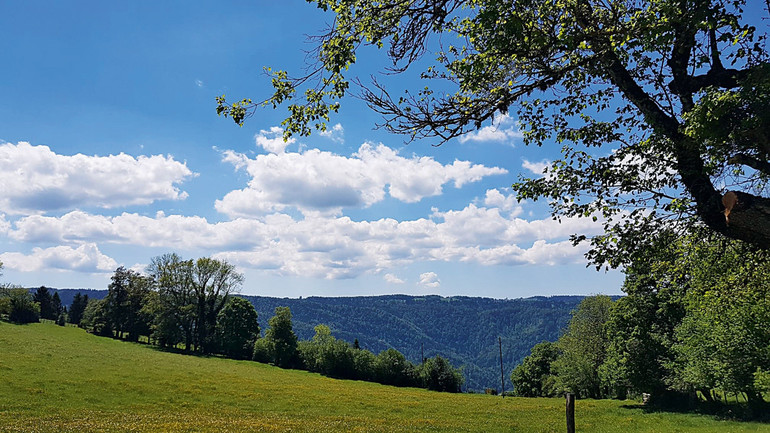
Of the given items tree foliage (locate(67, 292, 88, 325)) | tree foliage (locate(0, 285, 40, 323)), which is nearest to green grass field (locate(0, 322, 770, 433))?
tree foliage (locate(0, 285, 40, 323))

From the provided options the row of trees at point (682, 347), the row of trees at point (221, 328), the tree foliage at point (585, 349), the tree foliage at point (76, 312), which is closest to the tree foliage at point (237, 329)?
the row of trees at point (221, 328)

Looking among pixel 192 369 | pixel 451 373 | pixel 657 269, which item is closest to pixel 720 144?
pixel 657 269

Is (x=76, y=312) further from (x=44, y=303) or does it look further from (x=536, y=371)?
(x=536, y=371)

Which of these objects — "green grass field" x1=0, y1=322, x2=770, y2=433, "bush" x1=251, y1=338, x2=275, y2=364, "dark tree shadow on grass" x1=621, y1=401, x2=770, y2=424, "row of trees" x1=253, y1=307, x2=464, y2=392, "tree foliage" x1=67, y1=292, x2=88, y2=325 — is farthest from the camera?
"tree foliage" x1=67, y1=292, x2=88, y2=325

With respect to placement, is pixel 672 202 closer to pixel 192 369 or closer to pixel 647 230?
pixel 647 230

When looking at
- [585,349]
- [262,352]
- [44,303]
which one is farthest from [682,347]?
[44,303]

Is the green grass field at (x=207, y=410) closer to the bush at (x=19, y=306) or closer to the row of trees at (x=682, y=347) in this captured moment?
the row of trees at (x=682, y=347)

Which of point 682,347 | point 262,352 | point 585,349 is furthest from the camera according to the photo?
point 262,352

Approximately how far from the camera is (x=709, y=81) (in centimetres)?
717

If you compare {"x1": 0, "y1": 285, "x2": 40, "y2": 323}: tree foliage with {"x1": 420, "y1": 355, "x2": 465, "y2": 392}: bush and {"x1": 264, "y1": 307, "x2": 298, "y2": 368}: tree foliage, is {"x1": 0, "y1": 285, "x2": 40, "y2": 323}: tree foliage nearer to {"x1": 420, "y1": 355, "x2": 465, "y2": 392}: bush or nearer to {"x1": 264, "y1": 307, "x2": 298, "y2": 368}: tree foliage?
{"x1": 264, "y1": 307, "x2": 298, "y2": 368}: tree foliage

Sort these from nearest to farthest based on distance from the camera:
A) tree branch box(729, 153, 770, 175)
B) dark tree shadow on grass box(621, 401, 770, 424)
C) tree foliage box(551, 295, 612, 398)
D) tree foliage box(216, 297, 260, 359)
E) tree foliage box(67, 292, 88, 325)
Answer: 1. tree branch box(729, 153, 770, 175)
2. dark tree shadow on grass box(621, 401, 770, 424)
3. tree foliage box(551, 295, 612, 398)
4. tree foliage box(216, 297, 260, 359)
5. tree foliage box(67, 292, 88, 325)

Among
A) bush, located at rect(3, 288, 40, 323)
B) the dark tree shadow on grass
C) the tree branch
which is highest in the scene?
the tree branch

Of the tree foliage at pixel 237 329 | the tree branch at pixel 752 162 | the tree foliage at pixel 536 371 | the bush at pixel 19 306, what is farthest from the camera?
the bush at pixel 19 306

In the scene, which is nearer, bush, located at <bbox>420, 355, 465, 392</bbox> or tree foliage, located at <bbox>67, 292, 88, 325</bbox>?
bush, located at <bbox>420, 355, 465, 392</bbox>
